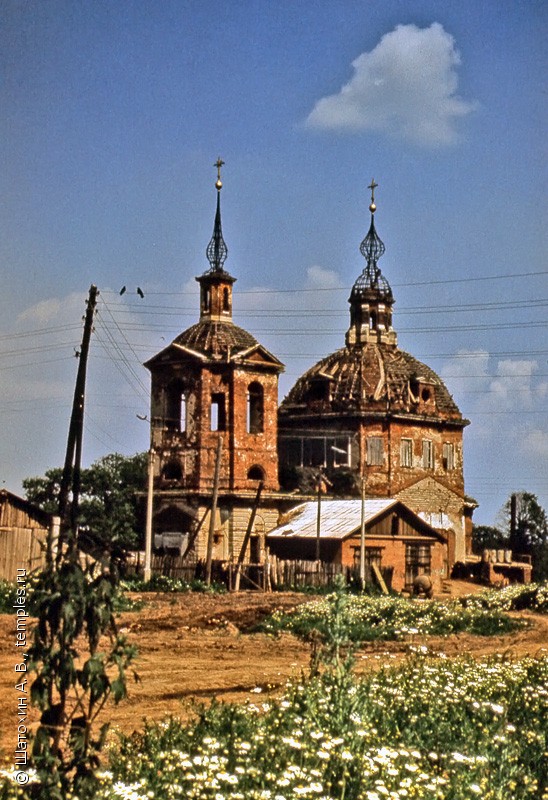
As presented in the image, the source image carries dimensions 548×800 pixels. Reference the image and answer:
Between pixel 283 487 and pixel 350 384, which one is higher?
pixel 350 384

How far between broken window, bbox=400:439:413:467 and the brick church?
0.26 ft

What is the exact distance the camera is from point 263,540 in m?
50.1

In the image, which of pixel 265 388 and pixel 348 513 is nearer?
pixel 348 513

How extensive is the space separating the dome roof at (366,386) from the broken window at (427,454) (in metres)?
1.49

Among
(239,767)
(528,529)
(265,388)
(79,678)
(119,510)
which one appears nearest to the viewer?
(79,678)

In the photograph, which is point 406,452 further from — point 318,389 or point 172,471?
point 172,471

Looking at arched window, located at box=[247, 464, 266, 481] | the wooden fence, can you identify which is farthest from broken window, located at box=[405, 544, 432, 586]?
arched window, located at box=[247, 464, 266, 481]

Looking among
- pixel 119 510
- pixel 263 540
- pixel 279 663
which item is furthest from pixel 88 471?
pixel 279 663

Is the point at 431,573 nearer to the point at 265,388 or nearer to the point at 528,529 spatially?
the point at 265,388

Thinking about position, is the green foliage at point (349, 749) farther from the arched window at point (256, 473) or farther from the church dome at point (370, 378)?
the church dome at point (370, 378)

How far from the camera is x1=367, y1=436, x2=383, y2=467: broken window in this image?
58781mm

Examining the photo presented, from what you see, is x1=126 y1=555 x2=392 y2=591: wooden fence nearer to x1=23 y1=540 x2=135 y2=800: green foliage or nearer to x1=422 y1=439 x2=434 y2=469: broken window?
x1=422 y1=439 x2=434 y2=469: broken window

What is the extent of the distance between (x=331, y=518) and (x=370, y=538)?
7.27 ft

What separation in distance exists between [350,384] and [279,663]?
40555 mm
